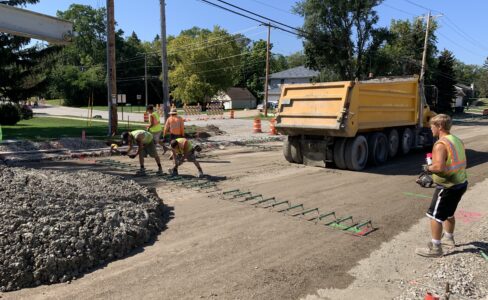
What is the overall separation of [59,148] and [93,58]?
273 ft

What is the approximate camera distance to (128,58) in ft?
279

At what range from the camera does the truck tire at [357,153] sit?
11734mm

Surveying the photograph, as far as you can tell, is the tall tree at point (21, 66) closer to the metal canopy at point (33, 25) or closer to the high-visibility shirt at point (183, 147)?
the metal canopy at point (33, 25)

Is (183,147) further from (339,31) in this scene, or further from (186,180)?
(339,31)

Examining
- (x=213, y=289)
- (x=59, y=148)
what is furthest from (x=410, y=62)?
(x=213, y=289)

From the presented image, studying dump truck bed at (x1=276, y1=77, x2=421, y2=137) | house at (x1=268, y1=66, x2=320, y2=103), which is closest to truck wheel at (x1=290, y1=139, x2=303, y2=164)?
dump truck bed at (x1=276, y1=77, x2=421, y2=137)

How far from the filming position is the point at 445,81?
2062 inches

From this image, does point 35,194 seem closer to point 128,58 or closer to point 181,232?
point 181,232

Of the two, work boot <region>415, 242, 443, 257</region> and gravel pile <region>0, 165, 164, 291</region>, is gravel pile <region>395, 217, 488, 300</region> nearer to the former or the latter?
work boot <region>415, 242, 443, 257</region>

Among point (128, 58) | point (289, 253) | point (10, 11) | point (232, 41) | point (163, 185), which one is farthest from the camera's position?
point (128, 58)

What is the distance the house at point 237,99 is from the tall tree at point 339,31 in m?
42.0

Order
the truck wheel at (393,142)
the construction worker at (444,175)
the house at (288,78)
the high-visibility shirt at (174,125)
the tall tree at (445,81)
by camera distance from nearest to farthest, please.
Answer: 1. the construction worker at (444,175)
2. the high-visibility shirt at (174,125)
3. the truck wheel at (393,142)
4. the tall tree at (445,81)
5. the house at (288,78)

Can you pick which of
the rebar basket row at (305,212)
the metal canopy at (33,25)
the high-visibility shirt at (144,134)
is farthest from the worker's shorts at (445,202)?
the metal canopy at (33,25)

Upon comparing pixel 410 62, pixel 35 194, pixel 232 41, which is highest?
pixel 232 41
